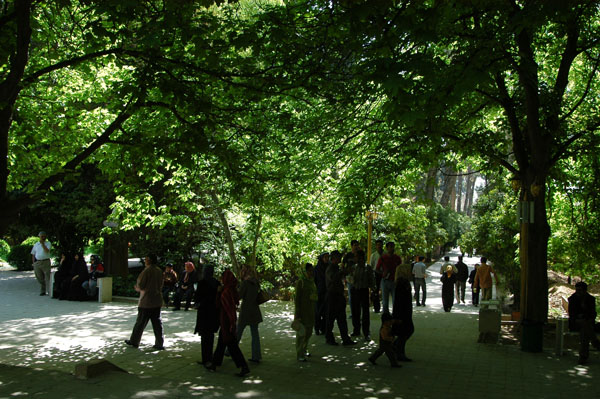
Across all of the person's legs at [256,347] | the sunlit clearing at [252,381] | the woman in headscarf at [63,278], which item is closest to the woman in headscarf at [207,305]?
the person's legs at [256,347]

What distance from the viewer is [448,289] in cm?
1644

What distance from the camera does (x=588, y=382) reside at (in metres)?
8.11

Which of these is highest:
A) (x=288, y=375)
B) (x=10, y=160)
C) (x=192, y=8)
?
(x=192, y=8)

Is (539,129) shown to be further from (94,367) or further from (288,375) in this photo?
(94,367)

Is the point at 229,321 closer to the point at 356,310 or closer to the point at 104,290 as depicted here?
the point at 356,310

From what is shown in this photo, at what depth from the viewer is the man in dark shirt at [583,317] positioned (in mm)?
9344

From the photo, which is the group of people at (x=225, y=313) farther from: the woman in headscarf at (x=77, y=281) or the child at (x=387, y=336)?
the woman in headscarf at (x=77, y=281)

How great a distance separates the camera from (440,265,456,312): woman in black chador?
1641cm

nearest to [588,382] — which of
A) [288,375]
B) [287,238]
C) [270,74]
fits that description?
[288,375]

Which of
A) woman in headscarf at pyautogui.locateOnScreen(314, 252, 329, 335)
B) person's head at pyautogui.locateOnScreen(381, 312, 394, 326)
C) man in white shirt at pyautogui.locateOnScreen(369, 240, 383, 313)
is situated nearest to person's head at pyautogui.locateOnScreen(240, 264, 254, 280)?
person's head at pyautogui.locateOnScreen(381, 312, 394, 326)

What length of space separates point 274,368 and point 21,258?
23945mm

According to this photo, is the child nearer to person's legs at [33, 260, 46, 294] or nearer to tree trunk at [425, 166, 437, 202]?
tree trunk at [425, 166, 437, 202]

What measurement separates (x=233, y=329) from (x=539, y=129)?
23.8 feet

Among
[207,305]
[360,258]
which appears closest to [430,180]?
[360,258]
